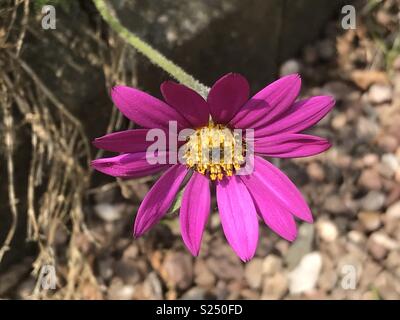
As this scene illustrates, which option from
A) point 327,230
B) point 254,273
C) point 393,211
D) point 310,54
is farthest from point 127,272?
point 310,54

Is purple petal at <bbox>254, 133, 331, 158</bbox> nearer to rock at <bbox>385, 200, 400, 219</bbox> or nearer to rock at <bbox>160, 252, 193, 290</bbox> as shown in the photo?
rock at <bbox>160, 252, 193, 290</bbox>

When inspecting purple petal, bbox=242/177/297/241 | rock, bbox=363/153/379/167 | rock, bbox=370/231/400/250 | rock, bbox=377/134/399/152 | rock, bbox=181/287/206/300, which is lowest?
rock, bbox=181/287/206/300

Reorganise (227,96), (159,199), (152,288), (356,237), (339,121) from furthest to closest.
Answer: (339,121)
(356,237)
(152,288)
(159,199)
(227,96)

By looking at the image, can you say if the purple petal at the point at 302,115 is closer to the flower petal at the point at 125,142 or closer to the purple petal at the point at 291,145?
the purple petal at the point at 291,145

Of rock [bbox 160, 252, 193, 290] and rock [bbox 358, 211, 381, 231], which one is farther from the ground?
rock [bbox 358, 211, 381, 231]

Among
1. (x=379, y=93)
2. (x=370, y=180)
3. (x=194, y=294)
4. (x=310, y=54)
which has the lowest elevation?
(x=194, y=294)

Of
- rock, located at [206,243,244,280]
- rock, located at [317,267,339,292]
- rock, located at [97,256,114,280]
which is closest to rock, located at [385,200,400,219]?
rock, located at [317,267,339,292]

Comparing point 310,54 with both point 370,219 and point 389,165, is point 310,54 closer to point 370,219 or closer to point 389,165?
point 389,165

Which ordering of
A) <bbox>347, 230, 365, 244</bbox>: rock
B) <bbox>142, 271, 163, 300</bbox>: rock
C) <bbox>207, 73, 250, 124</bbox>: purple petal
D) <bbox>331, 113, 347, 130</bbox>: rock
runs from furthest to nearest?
<bbox>331, 113, 347, 130</bbox>: rock
<bbox>347, 230, 365, 244</bbox>: rock
<bbox>142, 271, 163, 300</bbox>: rock
<bbox>207, 73, 250, 124</bbox>: purple petal
